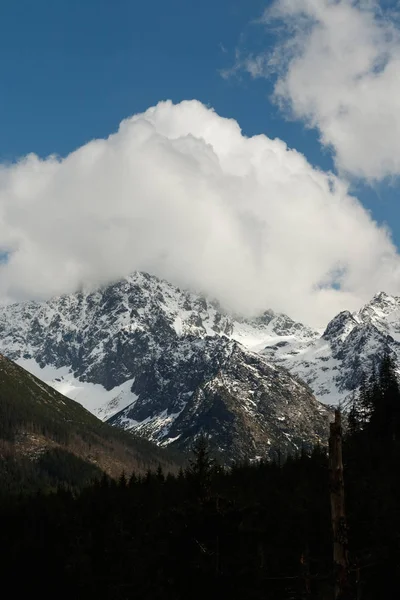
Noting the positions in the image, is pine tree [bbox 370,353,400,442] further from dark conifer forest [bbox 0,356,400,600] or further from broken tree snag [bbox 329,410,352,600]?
broken tree snag [bbox 329,410,352,600]

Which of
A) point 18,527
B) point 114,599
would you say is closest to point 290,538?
point 114,599

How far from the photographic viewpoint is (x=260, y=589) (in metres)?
33.9

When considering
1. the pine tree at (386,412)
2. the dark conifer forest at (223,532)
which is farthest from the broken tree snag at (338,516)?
the pine tree at (386,412)

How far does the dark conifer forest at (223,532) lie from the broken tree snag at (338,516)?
0.44ft

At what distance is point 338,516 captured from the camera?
54.4 feet

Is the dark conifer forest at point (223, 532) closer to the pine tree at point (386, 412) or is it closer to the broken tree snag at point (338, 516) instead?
the broken tree snag at point (338, 516)

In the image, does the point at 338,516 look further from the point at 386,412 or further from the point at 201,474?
the point at 386,412

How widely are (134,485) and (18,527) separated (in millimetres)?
22343

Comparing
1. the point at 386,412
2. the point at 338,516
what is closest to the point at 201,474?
the point at 338,516

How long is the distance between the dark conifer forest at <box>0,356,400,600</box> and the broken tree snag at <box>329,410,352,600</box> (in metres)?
0.13

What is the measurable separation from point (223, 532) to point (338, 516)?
15604 millimetres

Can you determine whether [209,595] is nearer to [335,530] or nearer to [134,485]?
[335,530]

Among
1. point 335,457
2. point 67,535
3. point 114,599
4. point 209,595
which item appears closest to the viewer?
point 335,457

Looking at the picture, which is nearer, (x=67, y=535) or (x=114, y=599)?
(x=114, y=599)
